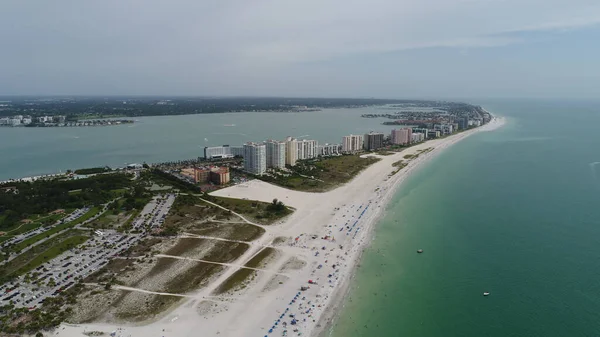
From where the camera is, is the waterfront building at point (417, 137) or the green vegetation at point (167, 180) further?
the waterfront building at point (417, 137)

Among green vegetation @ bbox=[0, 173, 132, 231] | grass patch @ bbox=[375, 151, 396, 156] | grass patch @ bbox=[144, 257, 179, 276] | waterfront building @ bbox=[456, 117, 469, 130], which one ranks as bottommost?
grass patch @ bbox=[144, 257, 179, 276]

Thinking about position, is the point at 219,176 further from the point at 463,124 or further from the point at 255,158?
the point at 463,124

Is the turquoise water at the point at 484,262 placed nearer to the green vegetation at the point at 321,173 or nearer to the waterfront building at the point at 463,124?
the green vegetation at the point at 321,173

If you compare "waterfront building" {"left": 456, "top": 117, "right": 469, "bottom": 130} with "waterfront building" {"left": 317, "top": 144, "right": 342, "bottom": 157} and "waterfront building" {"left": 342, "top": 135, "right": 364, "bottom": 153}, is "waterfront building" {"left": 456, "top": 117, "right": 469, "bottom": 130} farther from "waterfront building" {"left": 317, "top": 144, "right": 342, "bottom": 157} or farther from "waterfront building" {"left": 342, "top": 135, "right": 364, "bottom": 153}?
"waterfront building" {"left": 317, "top": 144, "right": 342, "bottom": 157}

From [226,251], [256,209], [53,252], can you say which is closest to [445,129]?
[256,209]

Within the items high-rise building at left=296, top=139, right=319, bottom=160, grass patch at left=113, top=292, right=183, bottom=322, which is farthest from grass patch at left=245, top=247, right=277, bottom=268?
high-rise building at left=296, top=139, right=319, bottom=160

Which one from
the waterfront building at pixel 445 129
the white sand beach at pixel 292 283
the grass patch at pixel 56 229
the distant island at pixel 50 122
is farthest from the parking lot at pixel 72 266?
the distant island at pixel 50 122
